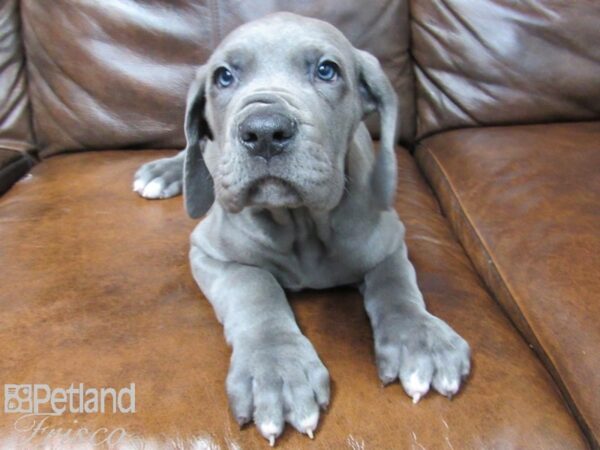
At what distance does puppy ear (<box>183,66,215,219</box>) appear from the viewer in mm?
1344

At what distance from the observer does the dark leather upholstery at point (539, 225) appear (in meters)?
1.12

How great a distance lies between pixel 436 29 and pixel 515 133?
1.45ft

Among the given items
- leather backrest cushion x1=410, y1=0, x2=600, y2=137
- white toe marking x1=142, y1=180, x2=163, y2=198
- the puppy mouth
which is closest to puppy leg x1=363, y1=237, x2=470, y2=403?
the puppy mouth

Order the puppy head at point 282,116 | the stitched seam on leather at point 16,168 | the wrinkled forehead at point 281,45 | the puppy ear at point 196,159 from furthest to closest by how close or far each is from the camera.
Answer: the stitched seam on leather at point 16,168
the puppy ear at point 196,159
the wrinkled forehead at point 281,45
the puppy head at point 282,116

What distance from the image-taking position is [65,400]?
101 cm

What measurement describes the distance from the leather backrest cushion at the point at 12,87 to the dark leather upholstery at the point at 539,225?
1.33 meters

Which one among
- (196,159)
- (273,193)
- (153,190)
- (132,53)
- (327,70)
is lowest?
(153,190)

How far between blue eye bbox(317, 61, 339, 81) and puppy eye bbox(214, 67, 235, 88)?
0.59 feet

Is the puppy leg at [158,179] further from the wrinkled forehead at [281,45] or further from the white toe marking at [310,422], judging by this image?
the white toe marking at [310,422]

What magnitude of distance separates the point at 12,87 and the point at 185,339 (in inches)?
53.4

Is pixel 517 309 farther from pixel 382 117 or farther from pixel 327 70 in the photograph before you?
pixel 327 70

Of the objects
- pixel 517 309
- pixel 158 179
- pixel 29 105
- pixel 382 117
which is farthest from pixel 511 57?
pixel 29 105

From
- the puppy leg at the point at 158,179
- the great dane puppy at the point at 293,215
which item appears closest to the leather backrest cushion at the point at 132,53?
the puppy leg at the point at 158,179

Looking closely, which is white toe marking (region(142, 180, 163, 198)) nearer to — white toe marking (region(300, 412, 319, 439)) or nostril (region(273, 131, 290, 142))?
nostril (region(273, 131, 290, 142))
